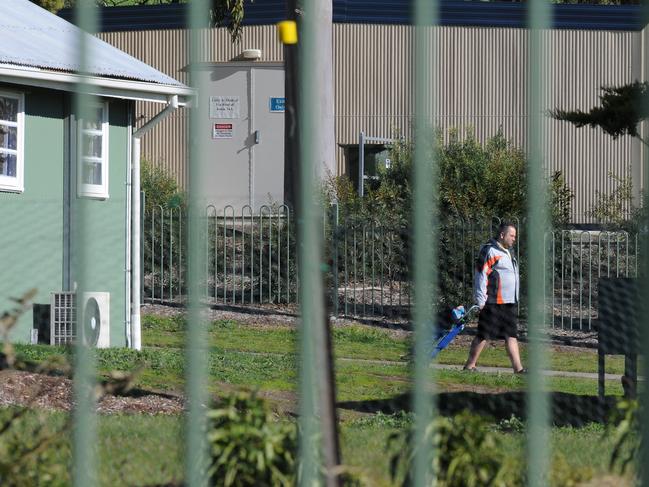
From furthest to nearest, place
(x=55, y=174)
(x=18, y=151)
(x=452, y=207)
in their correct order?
(x=452, y=207), (x=55, y=174), (x=18, y=151)

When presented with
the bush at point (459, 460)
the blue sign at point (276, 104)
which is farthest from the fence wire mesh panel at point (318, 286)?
the blue sign at point (276, 104)

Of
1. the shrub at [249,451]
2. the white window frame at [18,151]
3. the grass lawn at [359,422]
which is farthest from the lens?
the white window frame at [18,151]

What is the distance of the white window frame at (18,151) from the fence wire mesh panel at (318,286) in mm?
30

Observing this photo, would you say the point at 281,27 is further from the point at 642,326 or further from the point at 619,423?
the point at 619,423

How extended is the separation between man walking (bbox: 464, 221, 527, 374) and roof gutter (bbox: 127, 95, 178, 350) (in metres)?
3.61

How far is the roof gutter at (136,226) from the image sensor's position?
500 inches

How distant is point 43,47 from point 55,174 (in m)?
1.35

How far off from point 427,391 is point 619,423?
0.55 meters

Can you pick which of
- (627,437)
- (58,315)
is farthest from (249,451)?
(58,315)

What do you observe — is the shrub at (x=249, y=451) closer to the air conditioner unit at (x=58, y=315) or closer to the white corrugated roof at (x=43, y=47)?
the white corrugated roof at (x=43, y=47)

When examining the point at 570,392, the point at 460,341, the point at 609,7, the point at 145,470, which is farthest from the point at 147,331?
the point at 609,7

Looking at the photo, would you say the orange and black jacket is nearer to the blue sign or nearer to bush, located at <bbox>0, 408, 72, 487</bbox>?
bush, located at <bbox>0, 408, 72, 487</bbox>

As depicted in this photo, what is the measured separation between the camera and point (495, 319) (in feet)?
38.3

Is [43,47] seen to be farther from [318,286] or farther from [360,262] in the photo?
[318,286]
